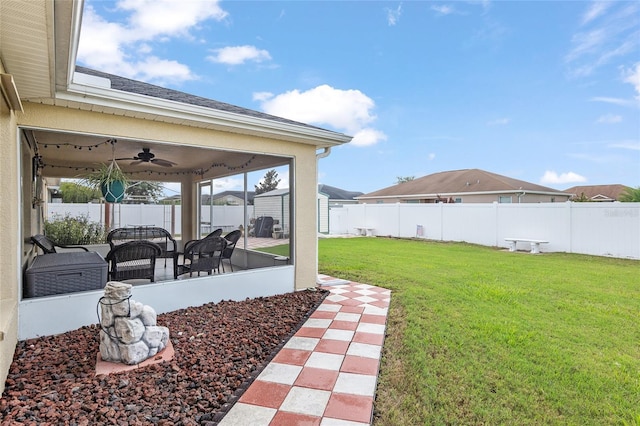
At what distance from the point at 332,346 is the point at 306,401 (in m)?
1.09

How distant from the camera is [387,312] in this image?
195 inches

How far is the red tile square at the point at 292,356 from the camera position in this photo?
3.34m

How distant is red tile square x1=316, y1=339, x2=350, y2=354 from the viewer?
11.8 ft

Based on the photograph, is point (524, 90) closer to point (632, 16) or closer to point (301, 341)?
point (632, 16)

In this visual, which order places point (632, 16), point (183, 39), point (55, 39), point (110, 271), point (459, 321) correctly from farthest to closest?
1. point (183, 39)
2. point (632, 16)
3. point (110, 271)
4. point (459, 321)
5. point (55, 39)

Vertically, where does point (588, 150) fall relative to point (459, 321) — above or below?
above

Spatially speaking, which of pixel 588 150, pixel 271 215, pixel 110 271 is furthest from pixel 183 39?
pixel 588 150

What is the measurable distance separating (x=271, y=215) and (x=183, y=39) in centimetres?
1084

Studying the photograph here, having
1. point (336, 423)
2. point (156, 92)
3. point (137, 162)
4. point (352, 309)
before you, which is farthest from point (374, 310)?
point (137, 162)

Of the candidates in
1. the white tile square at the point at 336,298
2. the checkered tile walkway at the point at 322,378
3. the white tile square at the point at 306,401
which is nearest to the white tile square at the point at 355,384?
the checkered tile walkway at the point at 322,378

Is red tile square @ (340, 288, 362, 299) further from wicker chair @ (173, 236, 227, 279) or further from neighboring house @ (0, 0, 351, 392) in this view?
wicker chair @ (173, 236, 227, 279)

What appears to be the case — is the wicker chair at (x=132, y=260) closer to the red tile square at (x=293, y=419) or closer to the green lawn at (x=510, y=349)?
the red tile square at (x=293, y=419)

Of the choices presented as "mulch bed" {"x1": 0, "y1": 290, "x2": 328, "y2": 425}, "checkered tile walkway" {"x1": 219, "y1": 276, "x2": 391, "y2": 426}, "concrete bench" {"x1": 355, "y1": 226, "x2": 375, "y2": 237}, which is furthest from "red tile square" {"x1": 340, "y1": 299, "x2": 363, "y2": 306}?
"concrete bench" {"x1": 355, "y1": 226, "x2": 375, "y2": 237}

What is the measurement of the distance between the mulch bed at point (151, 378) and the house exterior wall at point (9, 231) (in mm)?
280
